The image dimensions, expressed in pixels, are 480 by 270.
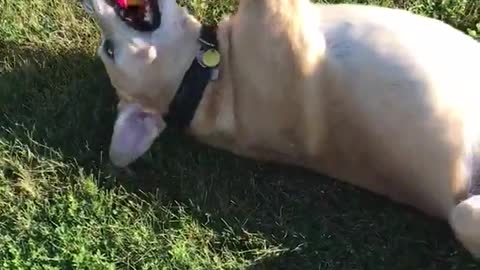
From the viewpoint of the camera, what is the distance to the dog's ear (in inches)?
164

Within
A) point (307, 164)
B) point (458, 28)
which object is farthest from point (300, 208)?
point (458, 28)

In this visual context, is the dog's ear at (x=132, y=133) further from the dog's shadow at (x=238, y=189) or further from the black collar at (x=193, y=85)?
the dog's shadow at (x=238, y=189)

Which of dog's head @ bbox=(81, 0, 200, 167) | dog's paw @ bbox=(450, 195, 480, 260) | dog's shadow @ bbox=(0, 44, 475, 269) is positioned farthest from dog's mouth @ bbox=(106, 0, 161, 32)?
dog's paw @ bbox=(450, 195, 480, 260)

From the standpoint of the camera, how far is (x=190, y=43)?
424 cm

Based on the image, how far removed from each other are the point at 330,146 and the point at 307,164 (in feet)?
0.62

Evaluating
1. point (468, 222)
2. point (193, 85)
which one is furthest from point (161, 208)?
point (468, 222)

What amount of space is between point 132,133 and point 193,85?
1.08ft

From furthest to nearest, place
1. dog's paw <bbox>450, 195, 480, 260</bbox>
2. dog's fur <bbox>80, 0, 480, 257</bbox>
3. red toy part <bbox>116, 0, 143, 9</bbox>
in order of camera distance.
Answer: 1. red toy part <bbox>116, 0, 143, 9</bbox>
2. dog's fur <bbox>80, 0, 480, 257</bbox>
3. dog's paw <bbox>450, 195, 480, 260</bbox>

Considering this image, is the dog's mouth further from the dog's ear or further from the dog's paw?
the dog's paw

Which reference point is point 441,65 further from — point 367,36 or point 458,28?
point 458,28

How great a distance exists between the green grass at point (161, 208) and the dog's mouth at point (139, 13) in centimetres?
49

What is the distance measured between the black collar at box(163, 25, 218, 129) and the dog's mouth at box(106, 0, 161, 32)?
0.72 ft

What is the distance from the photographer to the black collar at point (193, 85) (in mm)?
4203

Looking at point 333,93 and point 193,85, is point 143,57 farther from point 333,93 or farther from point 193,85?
point 333,93
